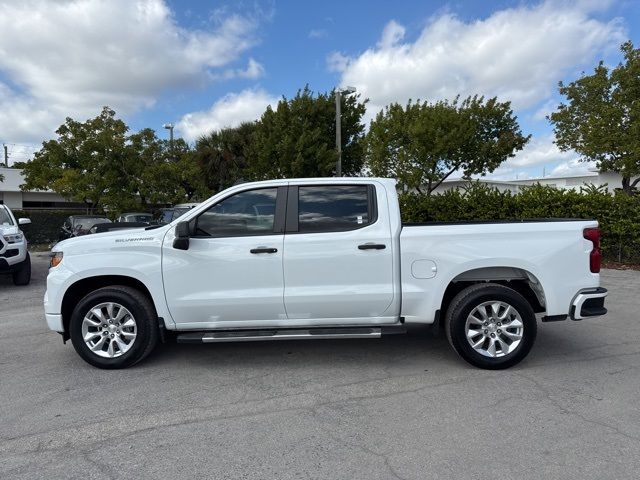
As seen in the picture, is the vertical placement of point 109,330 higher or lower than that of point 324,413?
higher

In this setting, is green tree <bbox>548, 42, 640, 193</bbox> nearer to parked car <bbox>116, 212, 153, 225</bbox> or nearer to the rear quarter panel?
the rear quarter panel

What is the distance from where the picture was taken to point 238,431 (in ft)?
11.2

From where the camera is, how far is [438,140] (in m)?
19.0

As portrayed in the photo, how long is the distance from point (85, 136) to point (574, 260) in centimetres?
2015

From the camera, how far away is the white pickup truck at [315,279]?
447cm

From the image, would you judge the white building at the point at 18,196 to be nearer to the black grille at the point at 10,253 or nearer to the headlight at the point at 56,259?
the black grille at the point at 10,253

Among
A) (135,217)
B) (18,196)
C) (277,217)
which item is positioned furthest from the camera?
(18,196)

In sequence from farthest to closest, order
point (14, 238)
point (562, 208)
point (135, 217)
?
point (135, 217), point (562, 208), point (14, 238)

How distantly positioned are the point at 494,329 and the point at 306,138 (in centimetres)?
1609

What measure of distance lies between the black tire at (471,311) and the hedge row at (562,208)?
816 cm

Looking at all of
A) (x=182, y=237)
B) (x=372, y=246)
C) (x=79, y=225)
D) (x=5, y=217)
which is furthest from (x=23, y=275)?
(x=372, y=246)

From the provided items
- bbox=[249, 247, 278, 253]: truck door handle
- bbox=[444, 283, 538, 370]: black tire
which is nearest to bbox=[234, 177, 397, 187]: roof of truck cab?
bbox=[249, 247, 278, 253]: truck door handle

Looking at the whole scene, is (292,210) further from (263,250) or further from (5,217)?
(5,217)

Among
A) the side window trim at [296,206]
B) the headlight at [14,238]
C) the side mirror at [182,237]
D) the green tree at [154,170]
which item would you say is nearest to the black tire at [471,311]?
the side window trim at [296,206]
